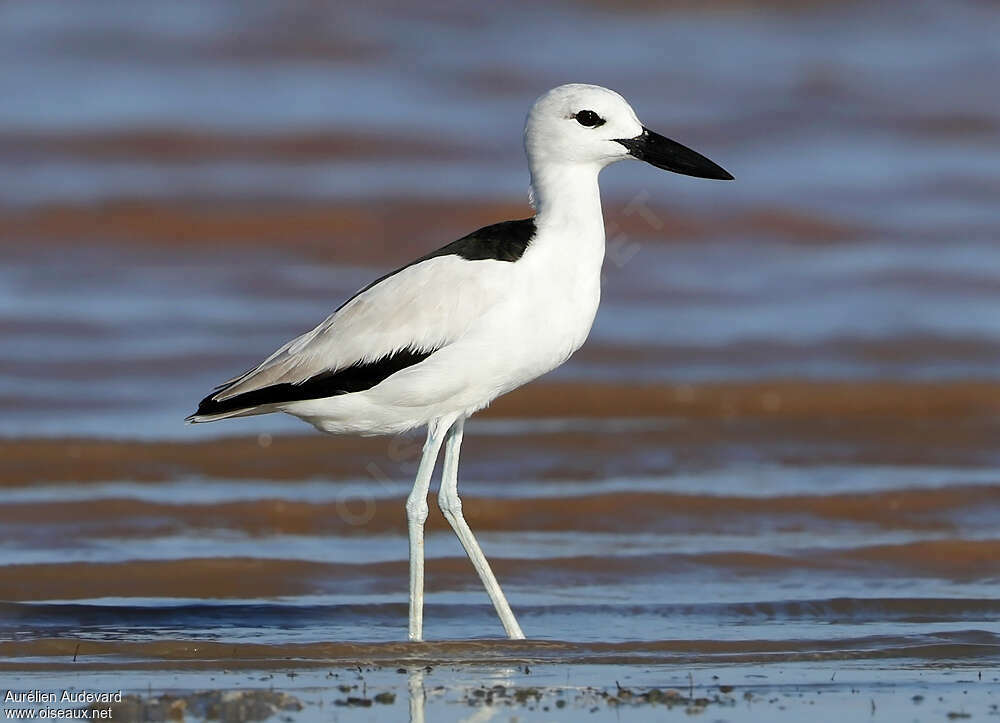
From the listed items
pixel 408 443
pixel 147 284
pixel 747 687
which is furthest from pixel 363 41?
pixel 747 687

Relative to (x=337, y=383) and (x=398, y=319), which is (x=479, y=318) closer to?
(x=398, y=319)

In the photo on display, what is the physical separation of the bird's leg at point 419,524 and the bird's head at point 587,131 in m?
1.38

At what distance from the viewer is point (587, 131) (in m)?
8.21

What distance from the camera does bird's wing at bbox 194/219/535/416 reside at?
8.00m

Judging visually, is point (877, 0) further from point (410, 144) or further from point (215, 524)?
point (215, 524)

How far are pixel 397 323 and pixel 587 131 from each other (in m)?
1.27

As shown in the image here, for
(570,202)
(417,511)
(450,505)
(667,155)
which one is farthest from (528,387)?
(570,202)

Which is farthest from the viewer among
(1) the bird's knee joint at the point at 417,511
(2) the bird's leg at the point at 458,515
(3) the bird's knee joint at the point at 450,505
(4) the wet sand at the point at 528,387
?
(3) the bird's knee joint at the point at 450,505

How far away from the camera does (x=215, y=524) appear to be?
11.0m

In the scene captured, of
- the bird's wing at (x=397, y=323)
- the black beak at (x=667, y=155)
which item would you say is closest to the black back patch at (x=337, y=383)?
the bird's wing at (x=397, y=323)

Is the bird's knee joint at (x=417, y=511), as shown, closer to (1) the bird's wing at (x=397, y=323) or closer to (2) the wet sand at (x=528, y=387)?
(2) the wet sand at (x=528, y=387)

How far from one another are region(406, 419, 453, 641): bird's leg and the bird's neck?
1094 millimetres

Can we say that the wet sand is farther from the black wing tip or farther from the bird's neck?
the bird's neck

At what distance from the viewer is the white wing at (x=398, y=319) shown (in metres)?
7.98
